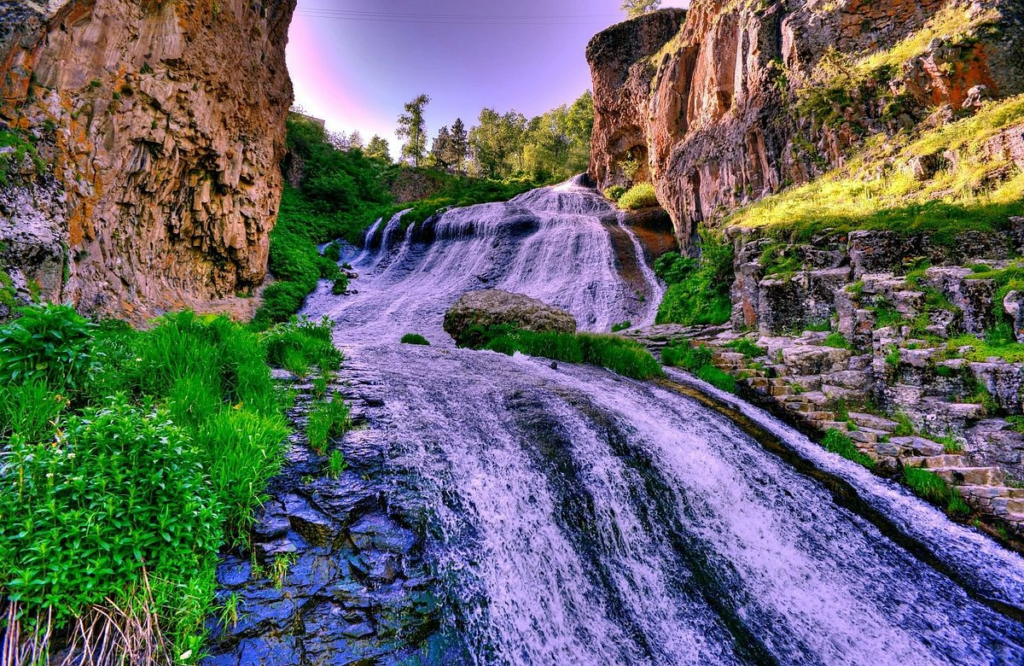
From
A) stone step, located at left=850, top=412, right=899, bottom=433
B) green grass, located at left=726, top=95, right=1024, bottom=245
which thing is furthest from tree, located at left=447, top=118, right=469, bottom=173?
stone step, located at left=850, top=412, right=899, bottom=433

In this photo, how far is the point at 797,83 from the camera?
15.4 meters

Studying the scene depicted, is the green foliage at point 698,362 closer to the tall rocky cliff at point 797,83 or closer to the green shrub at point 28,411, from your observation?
the tall rocky cliff at point 797,83

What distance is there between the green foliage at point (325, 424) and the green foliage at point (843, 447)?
730 cm

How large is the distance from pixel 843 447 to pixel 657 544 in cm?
430

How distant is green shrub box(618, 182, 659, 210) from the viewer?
2492cm

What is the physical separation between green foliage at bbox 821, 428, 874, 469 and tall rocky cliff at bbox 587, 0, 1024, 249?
11322 millimetres

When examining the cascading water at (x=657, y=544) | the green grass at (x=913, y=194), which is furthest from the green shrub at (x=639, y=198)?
the cascading water at (x=657, y=544)

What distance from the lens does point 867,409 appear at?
7047 mm

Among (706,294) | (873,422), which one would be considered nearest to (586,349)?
(706,294)

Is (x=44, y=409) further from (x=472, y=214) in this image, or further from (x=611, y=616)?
(x=472, y=214)

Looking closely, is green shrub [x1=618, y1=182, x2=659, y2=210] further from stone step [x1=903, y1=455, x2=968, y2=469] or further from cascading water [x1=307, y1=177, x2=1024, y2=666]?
stone step [x1=903, y1=455, x2=968, y2=469]

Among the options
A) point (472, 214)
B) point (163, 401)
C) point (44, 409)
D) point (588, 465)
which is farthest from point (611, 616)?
point (472, 214)

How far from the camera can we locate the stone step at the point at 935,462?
5.71m

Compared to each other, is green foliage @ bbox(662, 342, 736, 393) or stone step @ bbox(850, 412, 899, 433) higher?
green foliage @ bbox(662, 342, 736, 393)
